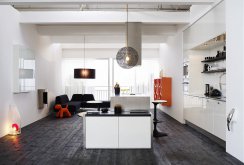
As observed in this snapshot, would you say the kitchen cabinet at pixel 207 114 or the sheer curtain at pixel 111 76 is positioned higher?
the sheer curtain at pixel 111 76

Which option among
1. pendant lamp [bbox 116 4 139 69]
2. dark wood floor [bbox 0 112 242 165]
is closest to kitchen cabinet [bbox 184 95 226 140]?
dark wood floor [bbox 0 112 242 165]

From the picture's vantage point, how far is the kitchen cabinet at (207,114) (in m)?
5.02

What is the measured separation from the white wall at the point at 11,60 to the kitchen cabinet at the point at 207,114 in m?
4.56

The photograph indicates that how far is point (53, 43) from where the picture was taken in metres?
10.6

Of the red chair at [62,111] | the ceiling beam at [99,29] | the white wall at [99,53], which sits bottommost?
the red chair at [62,111]

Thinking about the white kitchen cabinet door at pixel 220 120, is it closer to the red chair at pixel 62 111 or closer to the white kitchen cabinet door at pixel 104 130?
the white kitchen cabinet door at pixel 104 130

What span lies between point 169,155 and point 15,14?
534cm

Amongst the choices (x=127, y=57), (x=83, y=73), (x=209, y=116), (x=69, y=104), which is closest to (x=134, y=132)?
(x=209, y=116)

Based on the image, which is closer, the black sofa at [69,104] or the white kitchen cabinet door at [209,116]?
the white kitchen cabinet door at [209,116]

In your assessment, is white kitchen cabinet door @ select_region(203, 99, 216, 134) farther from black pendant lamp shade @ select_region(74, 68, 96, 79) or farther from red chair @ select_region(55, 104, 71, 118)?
black pendant lamp shade @ select_region(74, 68, 96, 79)

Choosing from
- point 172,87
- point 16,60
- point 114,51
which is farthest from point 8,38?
point 114,51

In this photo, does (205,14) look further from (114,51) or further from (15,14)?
(114,51)

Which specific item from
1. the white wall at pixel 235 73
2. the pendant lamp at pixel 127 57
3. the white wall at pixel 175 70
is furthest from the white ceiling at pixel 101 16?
the white wall at pixel 235 73

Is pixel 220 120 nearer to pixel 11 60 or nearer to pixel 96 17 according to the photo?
pixel 96 17
